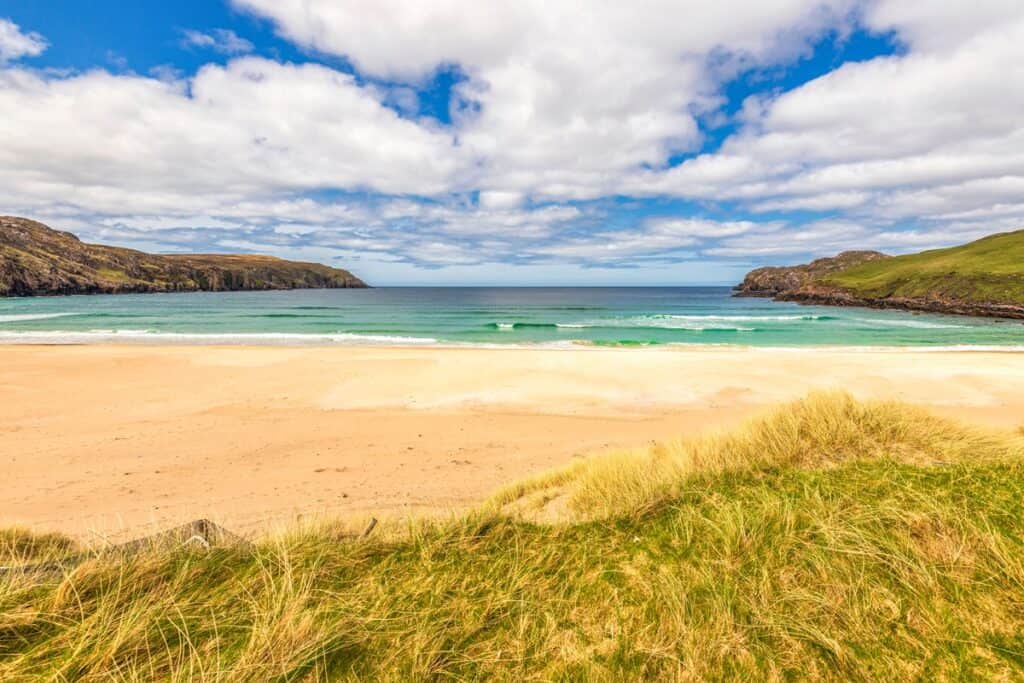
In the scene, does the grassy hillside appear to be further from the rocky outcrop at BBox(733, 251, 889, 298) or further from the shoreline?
the rocky outcrop at BBox(733, 251, 889, 298)

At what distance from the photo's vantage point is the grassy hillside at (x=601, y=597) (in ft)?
6.16

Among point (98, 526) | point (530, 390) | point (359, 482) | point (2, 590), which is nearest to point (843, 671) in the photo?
point (2, 590)

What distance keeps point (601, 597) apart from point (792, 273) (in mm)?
130749

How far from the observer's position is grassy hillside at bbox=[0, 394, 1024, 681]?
188 centimetres

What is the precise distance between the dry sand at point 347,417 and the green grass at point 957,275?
4774 cm

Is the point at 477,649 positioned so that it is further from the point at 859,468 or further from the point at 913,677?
the point at 859,468

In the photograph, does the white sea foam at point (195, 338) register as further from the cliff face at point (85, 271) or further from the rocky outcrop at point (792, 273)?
the rocky outcrop at point (792, 273)

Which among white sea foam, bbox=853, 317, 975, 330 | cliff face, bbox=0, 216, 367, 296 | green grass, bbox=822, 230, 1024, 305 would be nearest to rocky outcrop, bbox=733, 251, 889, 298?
green grass, bbox=822, 230, 1024, 305

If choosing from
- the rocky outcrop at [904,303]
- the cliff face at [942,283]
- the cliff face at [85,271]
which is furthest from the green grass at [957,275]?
the cliff face at [85,271]

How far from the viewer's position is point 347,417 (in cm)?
1184

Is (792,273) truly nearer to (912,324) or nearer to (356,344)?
(912,324)

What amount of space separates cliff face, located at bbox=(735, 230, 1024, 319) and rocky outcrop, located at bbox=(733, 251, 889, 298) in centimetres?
79

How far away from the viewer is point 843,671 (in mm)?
1825

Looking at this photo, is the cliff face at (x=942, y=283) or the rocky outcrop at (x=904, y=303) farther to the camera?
the cliff face at (x=942, y=283)
